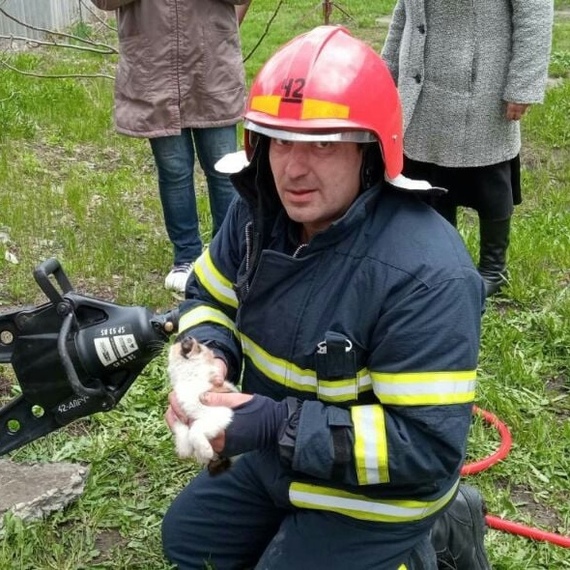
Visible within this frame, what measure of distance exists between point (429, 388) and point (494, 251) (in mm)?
2348

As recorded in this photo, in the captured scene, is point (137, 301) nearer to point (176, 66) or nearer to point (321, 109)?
point (176, 66)

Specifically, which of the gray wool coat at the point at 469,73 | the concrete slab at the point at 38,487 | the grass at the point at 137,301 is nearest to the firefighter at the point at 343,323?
the grass at the point at 137,301

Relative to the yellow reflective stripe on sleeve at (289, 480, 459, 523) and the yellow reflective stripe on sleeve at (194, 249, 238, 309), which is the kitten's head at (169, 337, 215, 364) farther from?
the yellow reflective stripe on sleeve at (289, 480, 459, 523)

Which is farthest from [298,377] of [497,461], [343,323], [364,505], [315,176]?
[497,461]

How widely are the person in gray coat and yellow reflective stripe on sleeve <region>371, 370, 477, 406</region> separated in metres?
1.99

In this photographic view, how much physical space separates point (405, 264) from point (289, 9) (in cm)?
1310

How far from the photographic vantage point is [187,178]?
415 cm

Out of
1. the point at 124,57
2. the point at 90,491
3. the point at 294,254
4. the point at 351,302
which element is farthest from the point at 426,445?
the point at 124,57

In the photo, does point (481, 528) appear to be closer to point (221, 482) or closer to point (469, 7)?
point (221, 482)

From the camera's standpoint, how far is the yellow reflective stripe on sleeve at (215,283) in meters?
2.41

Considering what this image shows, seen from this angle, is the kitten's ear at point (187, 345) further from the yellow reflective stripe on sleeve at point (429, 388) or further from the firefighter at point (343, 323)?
the yellow reflective stripe on sleeve at point (429, 388)

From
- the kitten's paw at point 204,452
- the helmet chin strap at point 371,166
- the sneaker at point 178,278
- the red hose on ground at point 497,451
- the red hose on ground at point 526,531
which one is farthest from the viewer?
the sneaker at point 178,278

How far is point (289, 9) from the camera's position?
1440cm

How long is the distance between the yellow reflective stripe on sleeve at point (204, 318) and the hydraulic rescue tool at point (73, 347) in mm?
33
